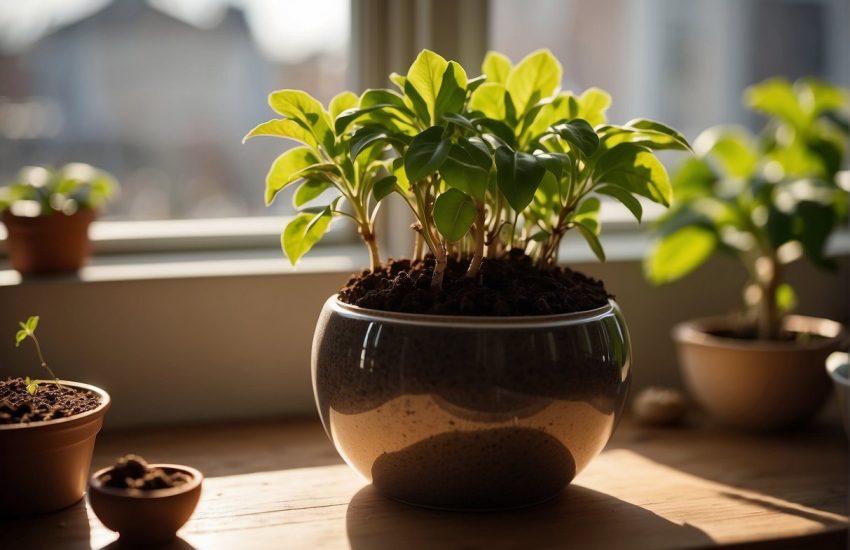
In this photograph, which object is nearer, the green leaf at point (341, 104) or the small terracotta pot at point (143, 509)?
the small terracotta pot at point (143, 509)

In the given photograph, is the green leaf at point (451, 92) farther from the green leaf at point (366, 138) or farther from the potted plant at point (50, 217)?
the potted plant at point (50, 217)

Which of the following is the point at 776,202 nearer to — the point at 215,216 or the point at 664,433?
the point at 664,433

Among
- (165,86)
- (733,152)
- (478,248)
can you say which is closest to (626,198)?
(478,248)

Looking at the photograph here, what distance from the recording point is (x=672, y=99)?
194 cm

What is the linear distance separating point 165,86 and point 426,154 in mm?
843

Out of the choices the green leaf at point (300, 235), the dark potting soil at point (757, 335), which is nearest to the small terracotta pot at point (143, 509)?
the green leaf at point (300, 235)

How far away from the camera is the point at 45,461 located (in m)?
0.91

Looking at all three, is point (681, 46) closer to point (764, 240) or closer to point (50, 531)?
point (764, 240)

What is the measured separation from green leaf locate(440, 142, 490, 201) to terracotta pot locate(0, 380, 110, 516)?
1.43ft

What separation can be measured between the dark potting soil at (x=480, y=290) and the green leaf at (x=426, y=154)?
5.3 inches

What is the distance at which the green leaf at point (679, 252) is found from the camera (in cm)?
143

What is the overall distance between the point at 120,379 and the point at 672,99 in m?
1.27

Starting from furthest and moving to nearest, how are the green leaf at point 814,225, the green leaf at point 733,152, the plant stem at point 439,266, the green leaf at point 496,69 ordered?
the green leaf at point 733,152, the green leaf at point 814,225, the green leaf at point 496,69, the plant stem at point 439,266

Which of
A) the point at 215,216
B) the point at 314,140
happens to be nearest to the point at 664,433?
the point at 314,140
